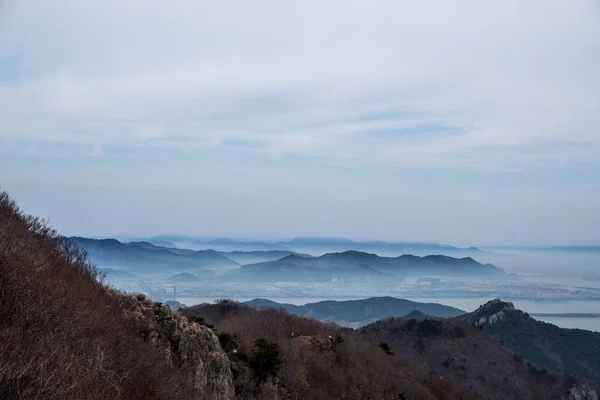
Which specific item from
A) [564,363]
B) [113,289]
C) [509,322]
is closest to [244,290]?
[509,322]

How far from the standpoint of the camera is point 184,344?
768 inches

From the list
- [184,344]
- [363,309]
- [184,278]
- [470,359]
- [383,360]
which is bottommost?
[470,359]

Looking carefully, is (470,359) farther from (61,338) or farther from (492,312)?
(61,338)

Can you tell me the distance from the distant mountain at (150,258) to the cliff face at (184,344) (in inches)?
3095

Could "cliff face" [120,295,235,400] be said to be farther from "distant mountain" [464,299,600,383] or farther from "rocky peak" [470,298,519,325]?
"rocky peak" [470,298,519,325]

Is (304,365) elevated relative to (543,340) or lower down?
elevated

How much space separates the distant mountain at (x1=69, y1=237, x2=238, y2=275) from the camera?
111688 millimetres

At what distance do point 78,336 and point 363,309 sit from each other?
150468 mm

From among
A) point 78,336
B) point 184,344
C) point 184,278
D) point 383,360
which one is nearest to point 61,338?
point 78,336

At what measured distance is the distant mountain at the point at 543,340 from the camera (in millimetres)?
112206

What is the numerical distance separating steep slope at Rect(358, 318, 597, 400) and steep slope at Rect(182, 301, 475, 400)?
20183 millimetres

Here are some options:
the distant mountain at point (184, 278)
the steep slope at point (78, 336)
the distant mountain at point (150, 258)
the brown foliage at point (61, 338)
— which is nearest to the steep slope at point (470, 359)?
the distant mountain at point (150, 258)

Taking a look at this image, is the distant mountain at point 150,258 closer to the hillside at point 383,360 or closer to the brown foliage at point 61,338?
the hillside at point 383,360

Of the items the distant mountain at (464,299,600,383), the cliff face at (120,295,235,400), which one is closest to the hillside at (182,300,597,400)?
the cliff face at (120,295,235,400)
